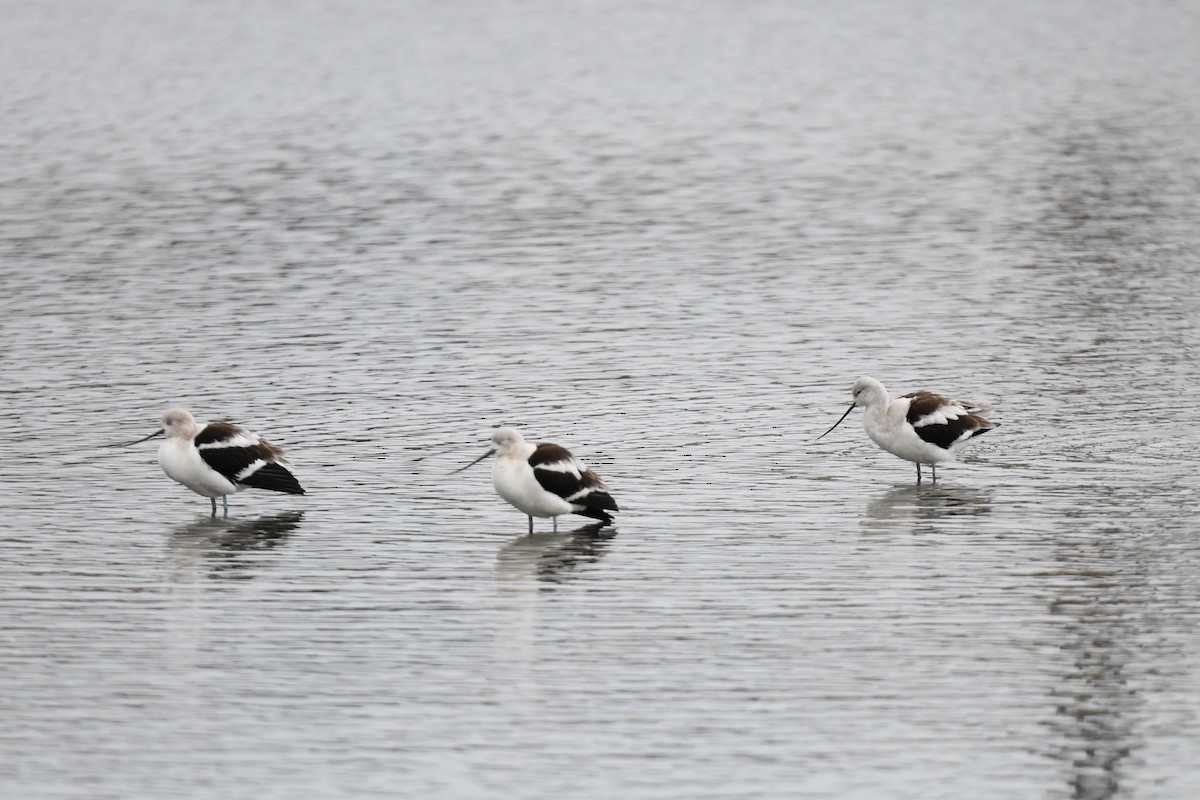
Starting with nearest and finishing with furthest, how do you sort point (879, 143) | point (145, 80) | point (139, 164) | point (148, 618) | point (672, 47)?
point (148, 618) → point (139, 164) → point (879, 143) → point (145, 80) → point (672, 47)

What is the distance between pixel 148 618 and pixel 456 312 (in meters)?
13.3

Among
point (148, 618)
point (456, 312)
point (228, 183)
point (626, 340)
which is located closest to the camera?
point (148, 618)

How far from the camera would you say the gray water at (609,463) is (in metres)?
11.6

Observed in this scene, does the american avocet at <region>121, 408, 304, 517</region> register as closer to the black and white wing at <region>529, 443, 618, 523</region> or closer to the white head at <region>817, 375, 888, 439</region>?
the black and white wing at <region>529, 443, 618, 523</region>

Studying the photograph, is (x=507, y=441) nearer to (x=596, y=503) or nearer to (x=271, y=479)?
(x=596, y=503)

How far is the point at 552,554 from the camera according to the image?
52.1ft

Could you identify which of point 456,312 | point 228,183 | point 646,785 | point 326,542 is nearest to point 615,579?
point 326,542

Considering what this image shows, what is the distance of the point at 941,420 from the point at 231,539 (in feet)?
20.9

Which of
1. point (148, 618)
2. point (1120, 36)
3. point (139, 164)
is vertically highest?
point (148, 618)

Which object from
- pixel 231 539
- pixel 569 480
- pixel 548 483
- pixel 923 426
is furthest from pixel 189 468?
pixel 923 426

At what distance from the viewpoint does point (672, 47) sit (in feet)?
240

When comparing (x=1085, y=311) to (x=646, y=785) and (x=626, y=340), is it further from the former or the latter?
(x=646, y=785)

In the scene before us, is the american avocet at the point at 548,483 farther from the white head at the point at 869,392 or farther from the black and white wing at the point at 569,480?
the white head at the point at 869,392

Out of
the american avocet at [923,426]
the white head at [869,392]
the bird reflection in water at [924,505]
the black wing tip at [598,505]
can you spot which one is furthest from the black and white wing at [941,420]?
the black wing tip at [598,505]
